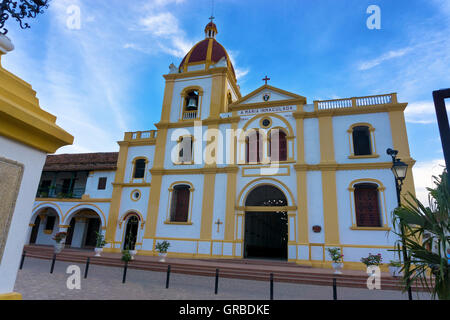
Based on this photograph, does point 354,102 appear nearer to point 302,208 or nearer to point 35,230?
point 302,208

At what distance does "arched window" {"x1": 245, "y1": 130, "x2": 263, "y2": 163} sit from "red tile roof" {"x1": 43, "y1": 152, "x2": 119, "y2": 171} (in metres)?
10.4

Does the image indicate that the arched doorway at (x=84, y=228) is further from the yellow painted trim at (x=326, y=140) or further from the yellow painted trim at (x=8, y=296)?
the yellow painted trim at (x=8, y=296)

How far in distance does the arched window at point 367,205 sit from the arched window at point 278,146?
14.8ft

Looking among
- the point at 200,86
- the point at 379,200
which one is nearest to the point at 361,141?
the point at 379,200

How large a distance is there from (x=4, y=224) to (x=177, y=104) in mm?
18801

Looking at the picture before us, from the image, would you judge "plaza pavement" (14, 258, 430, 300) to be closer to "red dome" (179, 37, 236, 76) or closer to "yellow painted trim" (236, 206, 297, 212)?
"yellow painted trim" (236, 206, 297, 212)

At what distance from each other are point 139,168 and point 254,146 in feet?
29.0

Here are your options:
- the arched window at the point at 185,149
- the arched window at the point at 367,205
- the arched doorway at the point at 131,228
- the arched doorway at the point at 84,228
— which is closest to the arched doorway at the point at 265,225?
the arched window at the point at 367,205

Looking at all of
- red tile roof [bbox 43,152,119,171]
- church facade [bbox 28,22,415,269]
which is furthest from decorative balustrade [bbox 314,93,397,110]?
red tile roof [bbox 43,152,119,171]

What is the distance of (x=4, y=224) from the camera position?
2137 millimetres

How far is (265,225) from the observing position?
78.5 feet

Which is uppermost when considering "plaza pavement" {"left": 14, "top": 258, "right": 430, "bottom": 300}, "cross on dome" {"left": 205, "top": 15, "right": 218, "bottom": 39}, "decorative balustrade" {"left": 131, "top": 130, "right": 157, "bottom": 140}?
"cross on dome" {"left": 205, "top": 15, "right": 218, "bottom": 39}

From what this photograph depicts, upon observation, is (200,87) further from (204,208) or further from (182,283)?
(182,283)

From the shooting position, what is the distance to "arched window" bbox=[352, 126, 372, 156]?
15.8 meters
